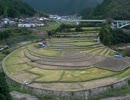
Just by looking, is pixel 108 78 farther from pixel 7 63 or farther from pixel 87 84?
pixel 7 63

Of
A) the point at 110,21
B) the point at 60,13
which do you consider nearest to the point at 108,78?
the point at 110,21

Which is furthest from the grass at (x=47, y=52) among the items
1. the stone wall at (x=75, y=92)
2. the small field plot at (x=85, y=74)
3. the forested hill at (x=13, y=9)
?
the forested hill at (x=13, y=9)

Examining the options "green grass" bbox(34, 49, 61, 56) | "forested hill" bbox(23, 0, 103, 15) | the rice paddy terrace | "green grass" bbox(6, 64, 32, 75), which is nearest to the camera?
the rice paddy terrace

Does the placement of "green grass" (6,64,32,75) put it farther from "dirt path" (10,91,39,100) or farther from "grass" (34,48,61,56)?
"dirt path" (10,91,39,100)

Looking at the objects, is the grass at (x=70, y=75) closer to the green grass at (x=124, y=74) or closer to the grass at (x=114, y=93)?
the green grass at (x=124, y=74)

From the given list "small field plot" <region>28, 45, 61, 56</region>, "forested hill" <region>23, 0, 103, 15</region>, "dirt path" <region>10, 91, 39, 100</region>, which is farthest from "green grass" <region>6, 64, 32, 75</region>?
"forested hill" <region>23, 0, 103, 15</region>

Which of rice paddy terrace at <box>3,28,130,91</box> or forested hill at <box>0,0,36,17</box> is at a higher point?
forested hill at <box>0,0,36,17</box>

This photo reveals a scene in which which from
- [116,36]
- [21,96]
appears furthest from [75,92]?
[116,36]
